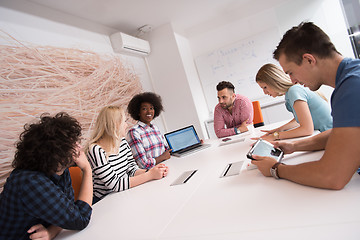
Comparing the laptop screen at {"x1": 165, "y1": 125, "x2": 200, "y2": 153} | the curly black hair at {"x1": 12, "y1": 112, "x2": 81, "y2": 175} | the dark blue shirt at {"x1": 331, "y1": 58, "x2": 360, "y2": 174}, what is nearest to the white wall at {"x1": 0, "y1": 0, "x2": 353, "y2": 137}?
the laptop screen at {"x1": 165, "y1": 125, "x2": 200, "y2": 153}

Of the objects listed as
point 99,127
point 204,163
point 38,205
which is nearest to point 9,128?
point 99,127

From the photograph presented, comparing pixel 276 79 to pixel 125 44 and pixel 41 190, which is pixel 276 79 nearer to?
pixel 41 190

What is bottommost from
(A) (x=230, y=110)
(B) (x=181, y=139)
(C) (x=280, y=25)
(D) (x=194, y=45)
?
(B) (x=181, y=139)

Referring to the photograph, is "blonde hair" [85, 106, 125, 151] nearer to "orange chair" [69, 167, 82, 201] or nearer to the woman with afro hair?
"orange chair" [69, 167, 82, 201]

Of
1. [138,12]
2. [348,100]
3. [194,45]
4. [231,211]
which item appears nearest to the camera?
[348,100]

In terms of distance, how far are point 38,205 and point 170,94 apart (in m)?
3.71

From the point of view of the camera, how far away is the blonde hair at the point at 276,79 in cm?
195

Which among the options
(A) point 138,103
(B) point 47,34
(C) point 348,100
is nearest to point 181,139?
(A) point 138,103

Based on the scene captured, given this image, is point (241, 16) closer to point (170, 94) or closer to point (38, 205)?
point (170, 94)

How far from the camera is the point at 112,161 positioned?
67.8 inches

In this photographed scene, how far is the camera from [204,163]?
5.50ft

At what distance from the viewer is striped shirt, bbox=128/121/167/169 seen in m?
2.25

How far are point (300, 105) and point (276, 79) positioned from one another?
369 mm

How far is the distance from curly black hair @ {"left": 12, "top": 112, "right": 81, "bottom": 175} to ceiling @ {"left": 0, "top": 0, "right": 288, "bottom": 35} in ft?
7.03
